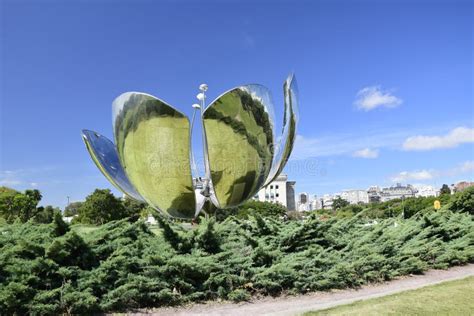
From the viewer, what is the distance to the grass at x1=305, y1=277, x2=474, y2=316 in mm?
5266

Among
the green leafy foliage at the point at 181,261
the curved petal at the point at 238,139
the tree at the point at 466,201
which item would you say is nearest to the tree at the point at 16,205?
the curved petal at the point at 238,139

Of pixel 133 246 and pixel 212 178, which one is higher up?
pixel 212 178

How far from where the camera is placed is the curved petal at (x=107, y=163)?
1057 cm

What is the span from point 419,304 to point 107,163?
8.47 meters

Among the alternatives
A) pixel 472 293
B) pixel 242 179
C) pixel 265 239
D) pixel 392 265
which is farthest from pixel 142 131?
pixel 472 293

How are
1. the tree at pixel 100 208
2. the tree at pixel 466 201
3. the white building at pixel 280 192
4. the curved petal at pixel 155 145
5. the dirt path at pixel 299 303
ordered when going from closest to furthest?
the dirt path at pixel 299 303 → the curved petal at pixel 155 145 → the tree at pixel 100 208 → the tree at pixel 466 201 → the white building at pixel 280 192

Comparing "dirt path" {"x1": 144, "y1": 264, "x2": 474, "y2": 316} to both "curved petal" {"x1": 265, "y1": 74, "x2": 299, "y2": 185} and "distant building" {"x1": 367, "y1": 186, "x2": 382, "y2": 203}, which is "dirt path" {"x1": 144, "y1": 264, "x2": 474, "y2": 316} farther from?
"distant building" {"x1": 367, "y1": 186, "x2": 382, "y2": 203}

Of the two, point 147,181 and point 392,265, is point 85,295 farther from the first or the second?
point 392,265

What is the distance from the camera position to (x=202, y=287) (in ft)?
20.0

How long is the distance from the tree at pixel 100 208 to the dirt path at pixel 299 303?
3538 centimetres

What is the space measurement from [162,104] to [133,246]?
278cm

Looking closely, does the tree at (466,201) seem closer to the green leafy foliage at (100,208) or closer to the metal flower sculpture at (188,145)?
the green leafy foliage at (100,208)

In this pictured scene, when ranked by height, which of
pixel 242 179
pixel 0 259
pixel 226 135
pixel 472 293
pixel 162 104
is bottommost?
pixel 472 293

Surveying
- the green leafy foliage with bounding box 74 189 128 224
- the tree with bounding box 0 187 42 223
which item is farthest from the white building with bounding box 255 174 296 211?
the tree with bounding box 0 187 42 223
